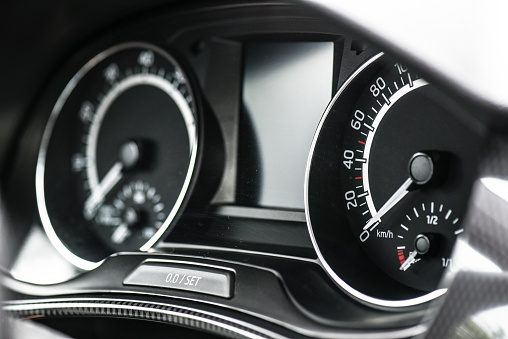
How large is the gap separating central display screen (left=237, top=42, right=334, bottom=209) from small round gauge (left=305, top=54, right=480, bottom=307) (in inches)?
2.4

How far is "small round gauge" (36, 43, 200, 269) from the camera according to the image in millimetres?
1688

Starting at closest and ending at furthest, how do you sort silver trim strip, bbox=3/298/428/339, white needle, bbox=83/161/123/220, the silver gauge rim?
silver trim strip, bbox=3/298/428/339 → the silver gauge rim → white needle, bbox=83/161/123/220

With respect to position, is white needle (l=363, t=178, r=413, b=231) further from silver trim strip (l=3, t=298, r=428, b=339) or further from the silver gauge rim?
silver trim strip (l=3, t=298, r=428, b=339)

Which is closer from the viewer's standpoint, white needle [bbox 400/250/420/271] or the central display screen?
white needle [bbox 400/250/420/271]

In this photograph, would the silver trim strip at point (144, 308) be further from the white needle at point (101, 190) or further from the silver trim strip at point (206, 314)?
the white needle at point (101, 190)

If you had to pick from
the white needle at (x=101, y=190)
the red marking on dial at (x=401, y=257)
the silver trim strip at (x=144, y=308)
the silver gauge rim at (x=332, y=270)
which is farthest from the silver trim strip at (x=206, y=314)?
the white needle at (x=101, y=190)

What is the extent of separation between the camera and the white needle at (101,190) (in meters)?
1.81

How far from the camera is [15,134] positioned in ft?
5.98

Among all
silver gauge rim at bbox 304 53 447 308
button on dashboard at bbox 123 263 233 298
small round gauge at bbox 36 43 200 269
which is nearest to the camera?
silver gauge rim at bbox 304 53 447 308

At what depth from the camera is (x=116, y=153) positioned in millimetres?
1818

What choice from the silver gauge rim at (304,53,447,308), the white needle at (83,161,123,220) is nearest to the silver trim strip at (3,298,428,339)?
the silver gauge rim at (304,53,447,308)

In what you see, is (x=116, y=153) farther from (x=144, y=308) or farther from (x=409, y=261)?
(x=409, y=261)

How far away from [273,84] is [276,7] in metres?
0.16

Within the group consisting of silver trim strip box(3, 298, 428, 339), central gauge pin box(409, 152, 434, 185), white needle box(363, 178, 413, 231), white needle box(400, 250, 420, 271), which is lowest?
silver trim strip box(3, 298, 428, 339)
